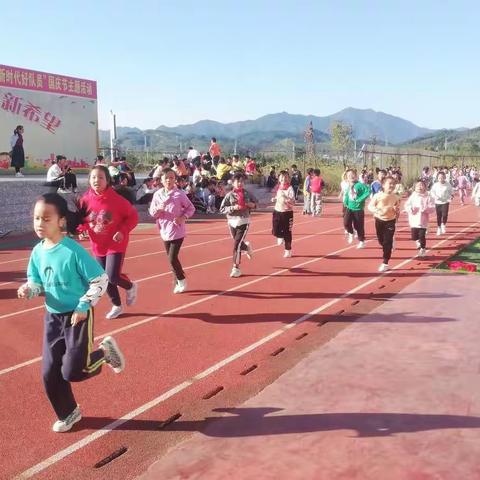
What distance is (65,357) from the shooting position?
3.63 m

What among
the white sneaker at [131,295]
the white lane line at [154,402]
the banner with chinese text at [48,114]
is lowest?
the white lane line at [154,402]

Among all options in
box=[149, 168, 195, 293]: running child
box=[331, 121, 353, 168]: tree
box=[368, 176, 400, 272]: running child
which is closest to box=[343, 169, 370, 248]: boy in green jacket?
box=[368, 176, 400, 272]: running child

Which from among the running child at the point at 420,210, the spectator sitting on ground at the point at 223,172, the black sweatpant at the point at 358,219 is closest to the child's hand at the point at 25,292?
the running child at the point at 420,210

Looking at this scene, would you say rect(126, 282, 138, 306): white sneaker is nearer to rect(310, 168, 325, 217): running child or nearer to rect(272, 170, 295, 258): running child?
→ rect(272, 170, 295, 258): running child

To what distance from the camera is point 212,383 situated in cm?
464

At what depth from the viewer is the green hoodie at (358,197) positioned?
11633mm

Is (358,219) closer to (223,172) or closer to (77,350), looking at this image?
(77,350)

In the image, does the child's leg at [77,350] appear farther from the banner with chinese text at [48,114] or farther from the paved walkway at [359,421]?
the banner with chinese text at [48,114]

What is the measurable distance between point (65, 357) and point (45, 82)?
21.9 meters

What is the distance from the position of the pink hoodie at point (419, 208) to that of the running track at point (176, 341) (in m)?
0.79

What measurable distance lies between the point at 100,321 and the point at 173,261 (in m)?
1.59

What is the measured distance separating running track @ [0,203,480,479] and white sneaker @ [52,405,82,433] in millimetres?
52

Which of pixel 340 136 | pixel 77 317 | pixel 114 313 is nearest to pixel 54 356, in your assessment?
pixel 77 317

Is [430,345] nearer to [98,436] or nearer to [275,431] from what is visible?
[275,431]
